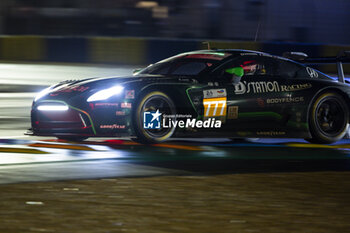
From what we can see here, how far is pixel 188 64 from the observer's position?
953 cm

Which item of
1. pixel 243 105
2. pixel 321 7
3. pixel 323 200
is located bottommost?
pixel 323 200

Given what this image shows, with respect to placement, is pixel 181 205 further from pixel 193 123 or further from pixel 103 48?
pixel 103 48

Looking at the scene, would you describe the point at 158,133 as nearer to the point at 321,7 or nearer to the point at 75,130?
the point at 75,130

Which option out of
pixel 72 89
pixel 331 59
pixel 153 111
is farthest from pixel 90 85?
pixel 331 59

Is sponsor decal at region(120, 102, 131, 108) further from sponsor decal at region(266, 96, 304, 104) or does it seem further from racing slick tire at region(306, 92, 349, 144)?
racing slick tire at region(306, 92, 349, 144)

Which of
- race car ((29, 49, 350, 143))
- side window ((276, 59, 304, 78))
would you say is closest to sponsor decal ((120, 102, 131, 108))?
race car ((29, 49, 350, 143))

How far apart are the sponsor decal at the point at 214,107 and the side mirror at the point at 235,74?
26 cm

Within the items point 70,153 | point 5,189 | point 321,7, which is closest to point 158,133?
point 70,153

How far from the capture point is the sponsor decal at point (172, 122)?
28.6ft

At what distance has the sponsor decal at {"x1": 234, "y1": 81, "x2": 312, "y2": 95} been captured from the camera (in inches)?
361

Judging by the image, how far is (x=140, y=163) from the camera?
25.6 ft

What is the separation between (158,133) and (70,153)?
1.10 meters

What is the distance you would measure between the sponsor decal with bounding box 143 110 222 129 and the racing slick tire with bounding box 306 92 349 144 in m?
1.32

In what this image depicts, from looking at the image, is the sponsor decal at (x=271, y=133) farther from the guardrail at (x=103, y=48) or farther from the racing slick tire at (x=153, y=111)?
the guardrail at (x=103, y=48)
